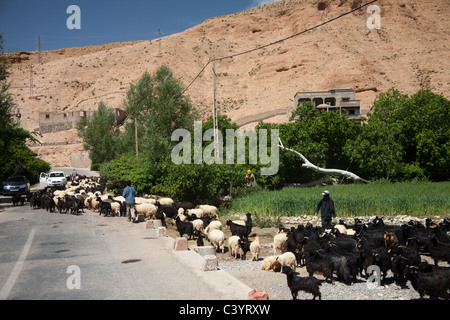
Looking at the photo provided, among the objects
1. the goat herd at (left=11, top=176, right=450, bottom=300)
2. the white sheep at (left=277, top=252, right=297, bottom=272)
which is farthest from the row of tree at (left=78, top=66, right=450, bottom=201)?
the white sheep at (left=277, top=252, right=297, bottom=272)

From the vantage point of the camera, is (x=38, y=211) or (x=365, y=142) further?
(x=365, y=142)

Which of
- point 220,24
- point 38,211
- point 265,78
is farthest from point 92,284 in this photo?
point 220,24

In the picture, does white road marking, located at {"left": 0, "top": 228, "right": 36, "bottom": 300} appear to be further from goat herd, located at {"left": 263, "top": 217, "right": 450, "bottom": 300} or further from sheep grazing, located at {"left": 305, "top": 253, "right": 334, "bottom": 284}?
sheep grazing, located at {"left": 305, "top": 253, "right": 334, "bottom": 284}

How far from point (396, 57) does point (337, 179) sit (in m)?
65.5

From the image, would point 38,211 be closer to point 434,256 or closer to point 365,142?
point 434,256

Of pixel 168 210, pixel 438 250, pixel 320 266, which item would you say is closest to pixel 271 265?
pixel 320 266

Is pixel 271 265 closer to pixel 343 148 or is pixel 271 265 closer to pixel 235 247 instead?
pixel 235 247

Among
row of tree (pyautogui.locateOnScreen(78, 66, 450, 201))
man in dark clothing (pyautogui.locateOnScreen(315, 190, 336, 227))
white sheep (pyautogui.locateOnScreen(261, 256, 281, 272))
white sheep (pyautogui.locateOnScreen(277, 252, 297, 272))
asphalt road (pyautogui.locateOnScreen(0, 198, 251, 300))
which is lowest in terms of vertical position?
white sheep (pyautogui.locateOnScreen(261, 256, 281, 272))

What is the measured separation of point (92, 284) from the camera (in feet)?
23.4

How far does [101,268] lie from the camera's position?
27.2 ft

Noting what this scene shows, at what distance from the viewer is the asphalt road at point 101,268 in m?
6.59

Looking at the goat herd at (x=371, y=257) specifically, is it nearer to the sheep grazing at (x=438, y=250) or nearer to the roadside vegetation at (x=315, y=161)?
the sheep grazing at (x=438, y=250)

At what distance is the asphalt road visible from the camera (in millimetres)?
6586

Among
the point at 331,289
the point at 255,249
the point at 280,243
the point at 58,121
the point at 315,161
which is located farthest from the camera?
the point at 58,121
